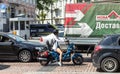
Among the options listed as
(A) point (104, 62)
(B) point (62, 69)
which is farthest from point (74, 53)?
(A) point (104, 62)

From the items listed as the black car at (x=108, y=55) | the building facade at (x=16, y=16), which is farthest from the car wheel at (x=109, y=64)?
the building facade at (x=16, y=16)

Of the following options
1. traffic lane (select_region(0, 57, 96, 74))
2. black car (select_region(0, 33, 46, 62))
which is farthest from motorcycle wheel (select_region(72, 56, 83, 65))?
black car (select_region(0, 33, 46, 62))

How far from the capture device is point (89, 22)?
18109 millimetres

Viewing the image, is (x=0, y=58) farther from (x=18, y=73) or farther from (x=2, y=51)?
(x=18, y=73)

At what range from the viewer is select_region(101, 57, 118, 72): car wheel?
14.2 metres

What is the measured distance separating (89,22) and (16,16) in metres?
30.6

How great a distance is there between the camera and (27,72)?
14422 mm

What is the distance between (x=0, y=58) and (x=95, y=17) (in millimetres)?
4962

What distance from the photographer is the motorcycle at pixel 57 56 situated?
16422 millimetres

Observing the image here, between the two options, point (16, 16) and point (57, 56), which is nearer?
point (57, 56)

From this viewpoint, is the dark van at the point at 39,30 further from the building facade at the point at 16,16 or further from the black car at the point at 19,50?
the black car at the point at 19,50

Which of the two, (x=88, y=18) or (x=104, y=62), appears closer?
(x=104, y=62)

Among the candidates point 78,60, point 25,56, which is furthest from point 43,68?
point 25,56

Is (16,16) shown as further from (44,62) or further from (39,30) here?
(44,62)
